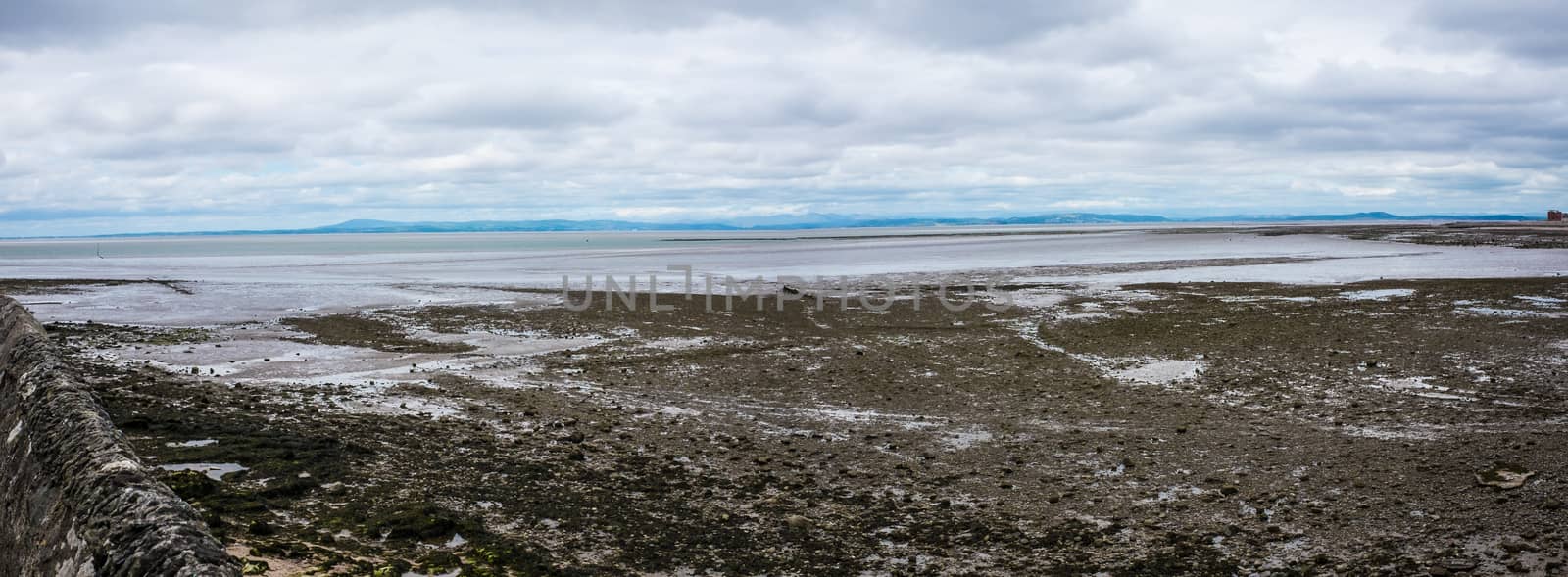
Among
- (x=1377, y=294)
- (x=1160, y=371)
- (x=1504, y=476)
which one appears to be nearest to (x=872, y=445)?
(x=1504, y=476)

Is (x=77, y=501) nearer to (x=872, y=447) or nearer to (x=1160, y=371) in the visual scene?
(x=872, y=447)

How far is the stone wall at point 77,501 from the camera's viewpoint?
266 centimetres

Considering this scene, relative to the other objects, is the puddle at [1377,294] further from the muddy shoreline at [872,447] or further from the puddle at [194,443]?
the puddle at [194,443]

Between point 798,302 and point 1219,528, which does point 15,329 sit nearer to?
point 1219,528

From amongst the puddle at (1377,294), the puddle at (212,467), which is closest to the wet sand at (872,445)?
the puddle at (212,467)

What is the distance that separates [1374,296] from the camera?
26.9 meters

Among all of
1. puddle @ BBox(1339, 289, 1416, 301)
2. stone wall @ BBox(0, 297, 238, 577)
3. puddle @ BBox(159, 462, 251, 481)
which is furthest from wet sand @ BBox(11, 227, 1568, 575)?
puddle @ BBox(1339, 289, 1416, 301)

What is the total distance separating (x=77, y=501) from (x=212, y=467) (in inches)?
251

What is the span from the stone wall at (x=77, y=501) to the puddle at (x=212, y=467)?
14.3 ft

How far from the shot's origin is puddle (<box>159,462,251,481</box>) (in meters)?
8.44

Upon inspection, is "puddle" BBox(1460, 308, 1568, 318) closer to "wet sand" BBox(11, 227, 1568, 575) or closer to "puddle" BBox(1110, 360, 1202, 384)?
"wet sand" BBox(11, 227, 1568, 575)

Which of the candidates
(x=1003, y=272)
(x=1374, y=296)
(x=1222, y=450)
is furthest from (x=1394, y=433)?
(x=1003, y=272)

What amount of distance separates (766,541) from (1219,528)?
11.6 ft

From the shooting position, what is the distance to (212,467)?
8.69 m
